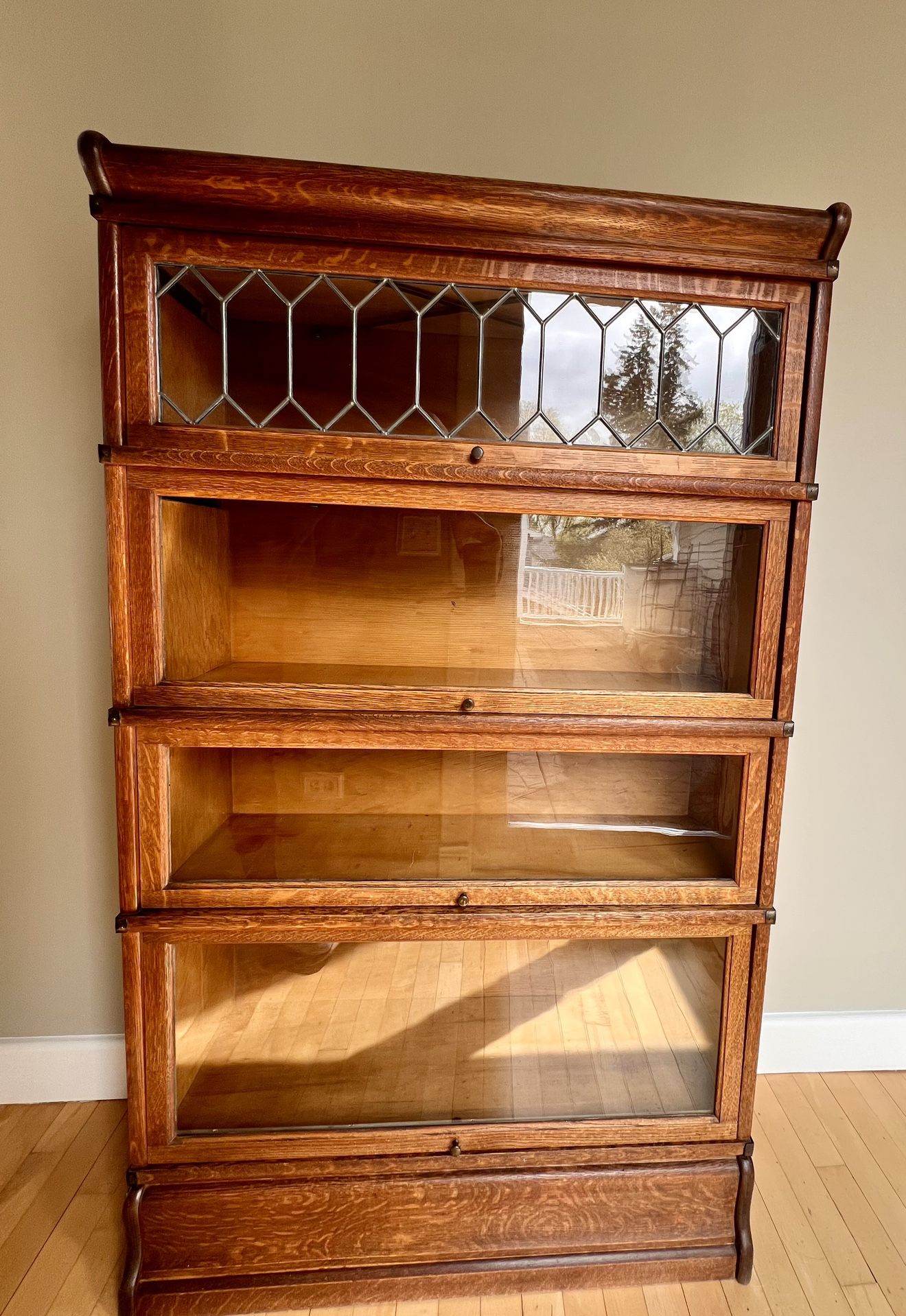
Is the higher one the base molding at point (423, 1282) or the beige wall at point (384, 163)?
the beige wall at point (384, 163)

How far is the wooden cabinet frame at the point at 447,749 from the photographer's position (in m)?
1.10

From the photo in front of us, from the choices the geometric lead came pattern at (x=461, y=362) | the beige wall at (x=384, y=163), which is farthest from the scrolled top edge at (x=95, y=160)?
the beige wall at (x=384, y=163)

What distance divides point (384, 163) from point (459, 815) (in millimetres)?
1254

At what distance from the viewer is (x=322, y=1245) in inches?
47.4

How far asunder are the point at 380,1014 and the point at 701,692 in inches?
30.1

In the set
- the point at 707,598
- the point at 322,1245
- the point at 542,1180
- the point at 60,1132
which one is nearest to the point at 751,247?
the point at 707,598

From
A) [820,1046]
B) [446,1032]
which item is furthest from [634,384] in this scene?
[820,1046]

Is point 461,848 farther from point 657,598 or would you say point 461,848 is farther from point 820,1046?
point 820,1046

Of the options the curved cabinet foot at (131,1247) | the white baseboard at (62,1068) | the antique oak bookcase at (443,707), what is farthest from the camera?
the white baseboard at (62,1068)

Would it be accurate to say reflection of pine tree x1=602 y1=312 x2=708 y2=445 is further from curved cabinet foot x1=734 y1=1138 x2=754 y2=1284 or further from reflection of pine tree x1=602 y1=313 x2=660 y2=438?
curved cabinet foot x1=734 y1=1138 x2=754 y2=1284

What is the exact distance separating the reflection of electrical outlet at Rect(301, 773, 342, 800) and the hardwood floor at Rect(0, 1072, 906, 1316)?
83 centimetres

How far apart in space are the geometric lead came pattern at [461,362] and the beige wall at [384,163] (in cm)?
55

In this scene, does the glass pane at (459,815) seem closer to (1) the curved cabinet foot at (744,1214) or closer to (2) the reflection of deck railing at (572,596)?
(2) the reflection of deck railing at (572,596)

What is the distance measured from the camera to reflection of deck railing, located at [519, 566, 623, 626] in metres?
1.18
